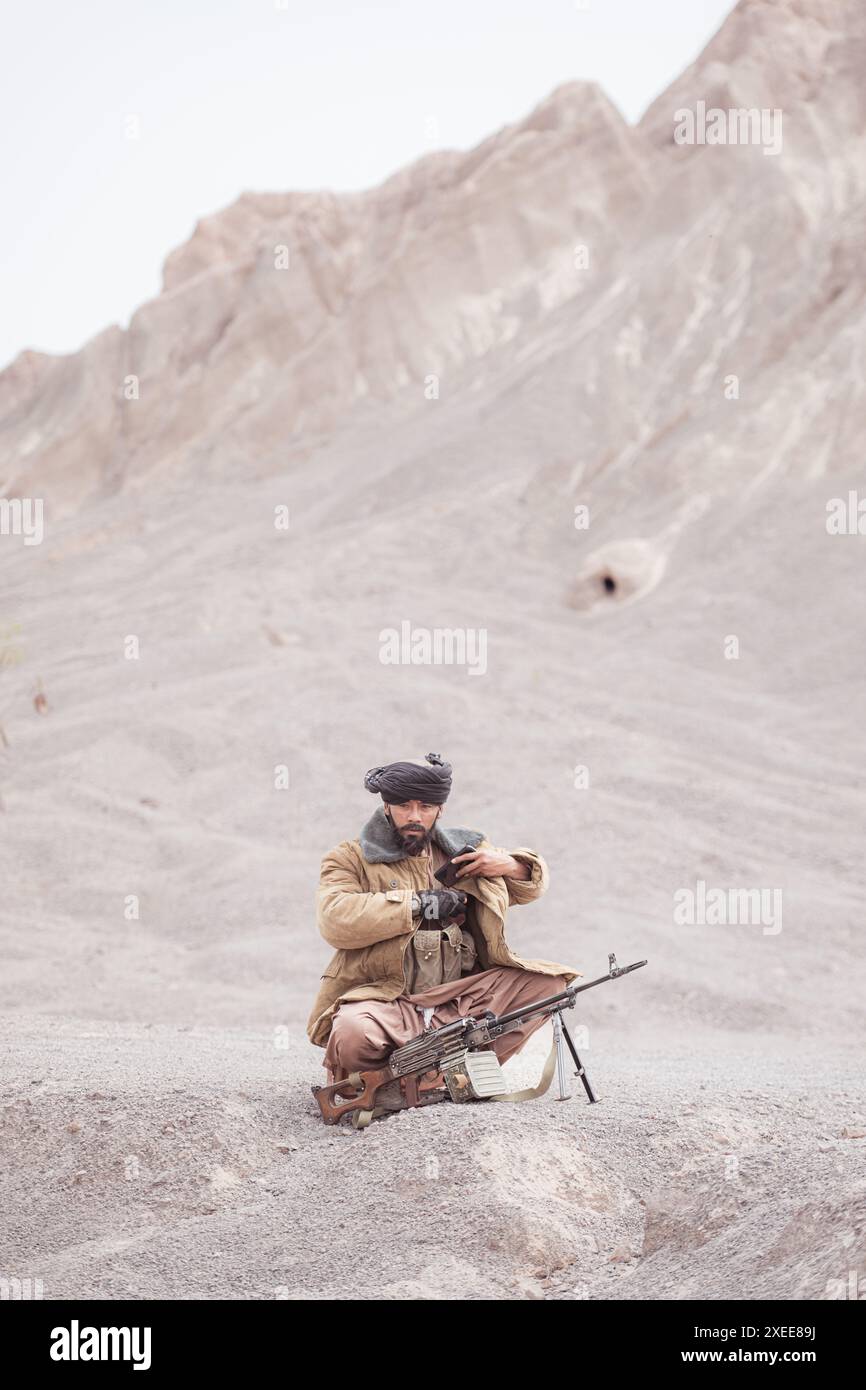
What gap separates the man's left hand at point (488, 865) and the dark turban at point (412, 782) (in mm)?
205

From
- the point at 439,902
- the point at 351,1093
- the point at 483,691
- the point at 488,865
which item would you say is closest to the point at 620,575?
the point at 483,691

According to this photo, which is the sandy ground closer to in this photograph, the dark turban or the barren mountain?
the barren mountain

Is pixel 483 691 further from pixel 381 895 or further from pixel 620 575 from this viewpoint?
pixel 381 895

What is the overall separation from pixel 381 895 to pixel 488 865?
1.20 ft

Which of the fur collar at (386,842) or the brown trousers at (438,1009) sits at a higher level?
the fur collar at (386,842)

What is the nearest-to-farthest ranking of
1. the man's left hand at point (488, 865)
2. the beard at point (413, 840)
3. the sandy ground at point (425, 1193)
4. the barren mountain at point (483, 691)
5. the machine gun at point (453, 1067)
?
1. the sandy ground at point (425, 1193)
2. the barren mountain at point (483, 691)
3. the machine gun at point (453, 1067)
4. the man's left hand at point (488, 865)
5. the beard at point (413, 840)

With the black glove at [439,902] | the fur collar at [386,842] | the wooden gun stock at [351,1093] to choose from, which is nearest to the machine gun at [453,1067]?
the wooden gun stock at [351,1093]

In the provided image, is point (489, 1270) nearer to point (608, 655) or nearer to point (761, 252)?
point (608, 655)

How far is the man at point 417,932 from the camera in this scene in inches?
171

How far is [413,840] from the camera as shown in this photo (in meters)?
4.54

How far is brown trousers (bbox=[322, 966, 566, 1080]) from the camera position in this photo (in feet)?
14.2

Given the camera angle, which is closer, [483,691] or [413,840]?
[413,840]

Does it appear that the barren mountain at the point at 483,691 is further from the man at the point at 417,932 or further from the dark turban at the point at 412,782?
the dark turban at the point at 412,782

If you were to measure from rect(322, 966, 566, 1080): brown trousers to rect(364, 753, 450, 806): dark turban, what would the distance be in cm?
61
